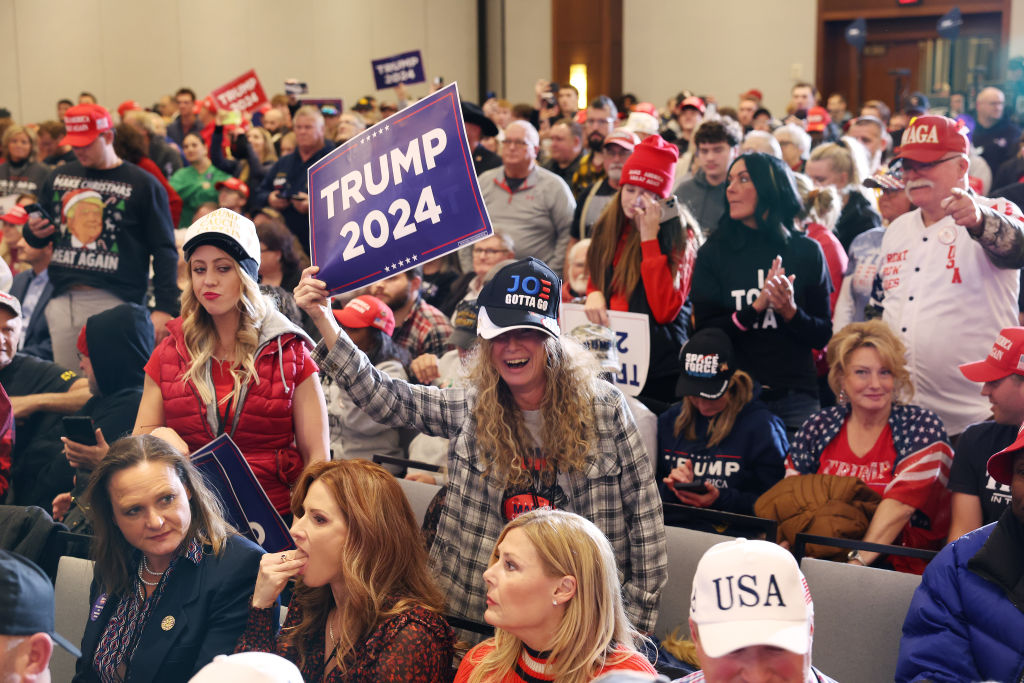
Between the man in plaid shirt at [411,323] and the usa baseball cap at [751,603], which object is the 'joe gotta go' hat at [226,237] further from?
the usa baseball cap at [751,603]

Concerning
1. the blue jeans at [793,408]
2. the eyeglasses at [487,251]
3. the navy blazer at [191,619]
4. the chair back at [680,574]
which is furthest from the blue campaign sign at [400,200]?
the eyeglasses at [487,251]

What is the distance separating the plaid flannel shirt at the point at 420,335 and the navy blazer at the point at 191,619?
2.25 metres

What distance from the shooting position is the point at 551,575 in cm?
230

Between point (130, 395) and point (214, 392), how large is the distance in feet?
3.00

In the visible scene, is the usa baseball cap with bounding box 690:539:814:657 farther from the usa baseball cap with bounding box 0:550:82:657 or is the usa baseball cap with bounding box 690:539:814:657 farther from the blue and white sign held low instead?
the blue and white sign held low

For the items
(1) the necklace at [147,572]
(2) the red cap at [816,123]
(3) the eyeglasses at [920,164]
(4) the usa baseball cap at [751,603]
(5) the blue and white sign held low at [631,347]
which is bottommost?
(1) the necklace at [147,572]

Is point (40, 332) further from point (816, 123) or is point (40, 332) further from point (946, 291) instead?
point (816, 123)

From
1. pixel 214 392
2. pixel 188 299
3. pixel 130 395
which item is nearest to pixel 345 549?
pixel 214 392

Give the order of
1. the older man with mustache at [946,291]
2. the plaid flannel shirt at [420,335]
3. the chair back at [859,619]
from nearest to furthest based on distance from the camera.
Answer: the chair back at [859,619], the older man with mustache at [946,291], the plaid flannel shirt at [420,335]

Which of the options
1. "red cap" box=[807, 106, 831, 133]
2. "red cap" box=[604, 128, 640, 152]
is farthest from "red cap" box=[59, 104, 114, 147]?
"red cap" box=[807, 106, 831, 133]

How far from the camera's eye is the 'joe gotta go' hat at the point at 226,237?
3102 mm

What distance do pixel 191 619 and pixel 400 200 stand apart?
48.1 inches

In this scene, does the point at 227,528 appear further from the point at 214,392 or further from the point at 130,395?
the point at 130,395

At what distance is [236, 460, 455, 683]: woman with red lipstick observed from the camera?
8.10 feet
